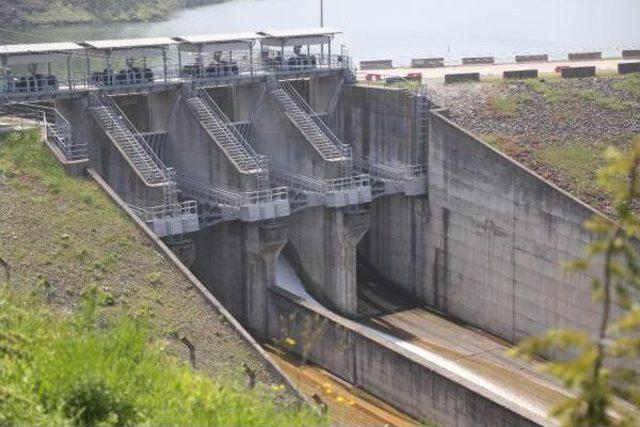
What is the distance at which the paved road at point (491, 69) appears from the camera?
4482 cm

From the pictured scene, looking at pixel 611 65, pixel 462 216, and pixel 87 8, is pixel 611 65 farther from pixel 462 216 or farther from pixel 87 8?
pixel 87 8

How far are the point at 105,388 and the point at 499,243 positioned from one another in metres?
21.0

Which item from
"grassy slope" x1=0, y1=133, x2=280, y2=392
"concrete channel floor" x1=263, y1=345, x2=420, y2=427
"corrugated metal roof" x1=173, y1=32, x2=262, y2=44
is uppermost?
"corrugated metal roof" x1=173, y1=32, x2=262, y2=44

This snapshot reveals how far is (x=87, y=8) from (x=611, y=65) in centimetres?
7429

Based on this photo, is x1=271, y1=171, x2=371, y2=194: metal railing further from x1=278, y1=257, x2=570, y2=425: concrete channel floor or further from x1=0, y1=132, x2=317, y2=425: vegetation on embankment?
x1=0, y1=132, x2=317, y2=425: vegetation on embankment

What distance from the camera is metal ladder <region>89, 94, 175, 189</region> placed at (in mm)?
32531

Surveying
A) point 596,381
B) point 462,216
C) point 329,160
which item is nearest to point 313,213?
point 329,160

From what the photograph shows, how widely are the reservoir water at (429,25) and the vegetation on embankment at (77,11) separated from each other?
6.88 feet

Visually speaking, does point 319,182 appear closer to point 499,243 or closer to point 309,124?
point 309,124

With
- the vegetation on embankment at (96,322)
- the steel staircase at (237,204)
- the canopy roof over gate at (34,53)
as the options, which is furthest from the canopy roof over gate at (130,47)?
the vegetation on embankment at (96,322)

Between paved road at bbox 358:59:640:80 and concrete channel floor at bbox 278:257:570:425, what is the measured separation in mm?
10649

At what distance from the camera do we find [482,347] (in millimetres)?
33125

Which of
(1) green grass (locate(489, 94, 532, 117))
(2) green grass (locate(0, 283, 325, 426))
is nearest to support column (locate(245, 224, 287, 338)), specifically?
(1) green grass (locate(489, 94, 532, 117))

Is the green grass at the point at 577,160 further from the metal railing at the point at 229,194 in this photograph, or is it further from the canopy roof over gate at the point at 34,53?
the canopy roof over gate at the point at 34,53
